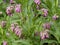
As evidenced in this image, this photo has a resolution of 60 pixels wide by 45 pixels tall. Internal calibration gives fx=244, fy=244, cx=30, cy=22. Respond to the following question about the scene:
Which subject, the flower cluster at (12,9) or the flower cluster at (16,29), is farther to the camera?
the flower cluster at (12,9)

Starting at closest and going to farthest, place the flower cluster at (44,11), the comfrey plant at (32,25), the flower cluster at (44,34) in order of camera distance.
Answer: the flower cluster at (44,34) < the comfrey plant at (32,25) < the flower cluster at (44,11)

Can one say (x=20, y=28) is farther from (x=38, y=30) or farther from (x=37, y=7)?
(x=37, y=7)

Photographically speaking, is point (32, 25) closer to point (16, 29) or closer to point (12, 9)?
point (16, 29)

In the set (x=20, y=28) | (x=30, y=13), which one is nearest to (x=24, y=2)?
(x=30, y=13)

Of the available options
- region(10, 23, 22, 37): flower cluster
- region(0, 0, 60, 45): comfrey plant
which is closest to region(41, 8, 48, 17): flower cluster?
region(0, 0, 60, 45): comfrey plant

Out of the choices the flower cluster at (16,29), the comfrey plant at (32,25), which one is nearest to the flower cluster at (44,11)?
the comfrey plant at (32,25)

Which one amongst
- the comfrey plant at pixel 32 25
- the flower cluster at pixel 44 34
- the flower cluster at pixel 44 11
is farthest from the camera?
the flower cluster at pixel 44 11

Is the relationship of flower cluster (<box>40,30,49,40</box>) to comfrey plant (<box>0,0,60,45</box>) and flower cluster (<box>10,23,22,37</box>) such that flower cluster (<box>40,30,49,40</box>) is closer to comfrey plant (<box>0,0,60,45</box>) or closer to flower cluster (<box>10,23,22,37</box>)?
comfrey plant (<box>0,0,60,45</box>)

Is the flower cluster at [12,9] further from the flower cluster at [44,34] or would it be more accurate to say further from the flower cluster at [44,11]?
the flower cluster at [44,34]
